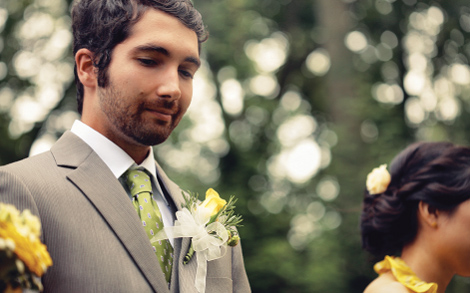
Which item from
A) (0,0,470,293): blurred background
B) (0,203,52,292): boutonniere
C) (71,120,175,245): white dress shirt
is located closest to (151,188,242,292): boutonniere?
(71,120,175,245): white dress shirt

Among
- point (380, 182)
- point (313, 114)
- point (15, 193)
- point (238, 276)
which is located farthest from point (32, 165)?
point (313, 114)

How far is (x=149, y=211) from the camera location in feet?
7.50

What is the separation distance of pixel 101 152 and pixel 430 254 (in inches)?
76.0

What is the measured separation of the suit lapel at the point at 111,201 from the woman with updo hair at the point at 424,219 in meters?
1.51

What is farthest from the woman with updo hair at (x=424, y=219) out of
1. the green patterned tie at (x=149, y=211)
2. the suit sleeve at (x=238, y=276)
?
the green patterned tie at (x=149, y=211)

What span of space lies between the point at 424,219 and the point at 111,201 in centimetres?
185

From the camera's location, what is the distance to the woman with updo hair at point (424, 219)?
9.80ft

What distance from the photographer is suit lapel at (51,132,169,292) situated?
6.77ft

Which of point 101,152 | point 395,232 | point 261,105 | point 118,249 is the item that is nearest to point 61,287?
point 118,249

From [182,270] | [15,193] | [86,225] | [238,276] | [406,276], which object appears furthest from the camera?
[406,276]

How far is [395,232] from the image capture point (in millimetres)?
3186

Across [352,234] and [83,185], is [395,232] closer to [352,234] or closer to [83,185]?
[83,185]

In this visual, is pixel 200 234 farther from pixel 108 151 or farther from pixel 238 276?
pixel 108 151

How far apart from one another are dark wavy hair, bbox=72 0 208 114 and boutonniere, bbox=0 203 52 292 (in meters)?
1.04
